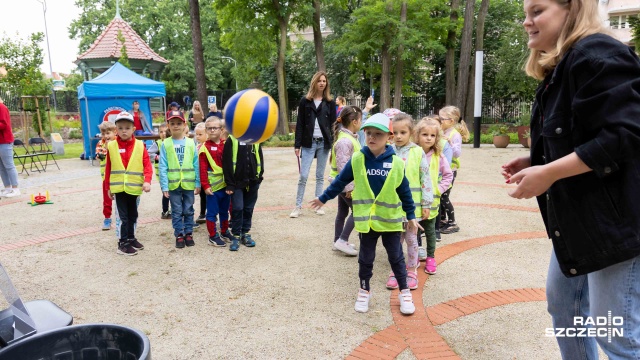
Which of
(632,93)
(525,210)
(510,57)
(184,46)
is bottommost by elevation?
(525,210)

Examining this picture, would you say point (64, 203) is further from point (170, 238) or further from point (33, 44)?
point (33, 44)

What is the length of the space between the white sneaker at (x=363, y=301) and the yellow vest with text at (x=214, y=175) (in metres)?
2.59

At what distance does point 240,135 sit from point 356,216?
54.9 inches

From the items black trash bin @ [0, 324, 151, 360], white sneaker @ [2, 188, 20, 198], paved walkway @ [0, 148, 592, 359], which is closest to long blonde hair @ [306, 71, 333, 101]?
paved walkway @ [0, 148, 592, 359]

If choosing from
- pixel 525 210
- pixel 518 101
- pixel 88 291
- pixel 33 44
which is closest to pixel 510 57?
pixel 518 101

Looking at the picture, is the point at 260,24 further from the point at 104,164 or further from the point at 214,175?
the point at 214,175

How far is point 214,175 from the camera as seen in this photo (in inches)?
233

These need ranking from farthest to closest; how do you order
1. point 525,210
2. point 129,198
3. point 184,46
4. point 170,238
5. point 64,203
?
point 184,46 < point 64,203 < point 525,210 < point 170,238 < point 129,198

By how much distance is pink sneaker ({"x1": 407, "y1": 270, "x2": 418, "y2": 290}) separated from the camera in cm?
444

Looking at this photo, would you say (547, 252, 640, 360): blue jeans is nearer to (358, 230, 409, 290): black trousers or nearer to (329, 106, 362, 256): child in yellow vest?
(358, 230, 409, 290): black trousers

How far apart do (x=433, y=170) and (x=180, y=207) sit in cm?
318

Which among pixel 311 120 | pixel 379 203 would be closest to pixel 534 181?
pixel 379 203

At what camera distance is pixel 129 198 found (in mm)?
5664

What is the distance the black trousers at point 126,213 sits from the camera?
5.60 metres
